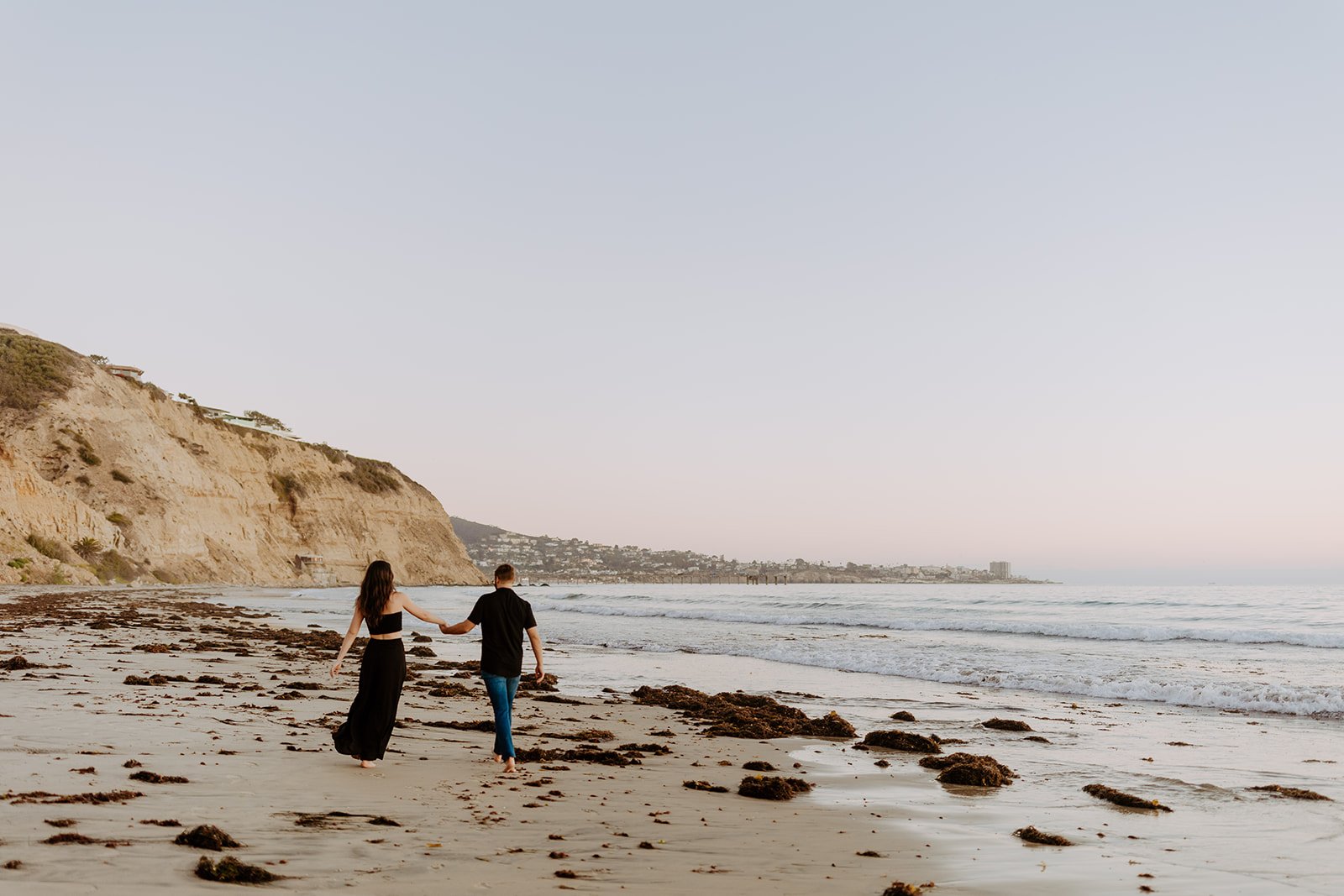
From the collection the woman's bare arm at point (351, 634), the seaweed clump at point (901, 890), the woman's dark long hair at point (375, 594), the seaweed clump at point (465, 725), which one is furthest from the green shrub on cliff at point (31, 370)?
the seaweed clump at point (901, 890)

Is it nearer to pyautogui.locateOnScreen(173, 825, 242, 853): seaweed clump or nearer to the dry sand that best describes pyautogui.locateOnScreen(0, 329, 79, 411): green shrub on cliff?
the dry sand

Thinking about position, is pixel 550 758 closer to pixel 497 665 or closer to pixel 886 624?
pixel 497 665

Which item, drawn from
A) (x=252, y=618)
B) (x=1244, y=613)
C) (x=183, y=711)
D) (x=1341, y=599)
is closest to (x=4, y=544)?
(x=252, y=618)

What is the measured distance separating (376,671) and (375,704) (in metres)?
0.27

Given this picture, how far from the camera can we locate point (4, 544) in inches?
1444

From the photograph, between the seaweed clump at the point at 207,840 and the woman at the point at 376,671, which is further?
the woman at the point at 376,671

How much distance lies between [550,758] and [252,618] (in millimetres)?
22675

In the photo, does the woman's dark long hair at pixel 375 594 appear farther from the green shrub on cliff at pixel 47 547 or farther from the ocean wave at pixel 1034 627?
the green shrub on cliff at pixel 47 547

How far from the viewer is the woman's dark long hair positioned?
752cm

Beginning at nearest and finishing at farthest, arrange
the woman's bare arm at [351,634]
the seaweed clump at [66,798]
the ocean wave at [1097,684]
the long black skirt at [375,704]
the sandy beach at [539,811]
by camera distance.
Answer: the sandy beach at [539,811], the seaweed clump at [66,798], the long black skirt at [375,704], the woman's bare arm at [351,634], the ocean wave at [1097,684]

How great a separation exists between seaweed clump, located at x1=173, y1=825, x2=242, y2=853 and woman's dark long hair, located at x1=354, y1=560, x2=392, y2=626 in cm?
299

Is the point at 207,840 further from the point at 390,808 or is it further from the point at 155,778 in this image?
the point at 155,778

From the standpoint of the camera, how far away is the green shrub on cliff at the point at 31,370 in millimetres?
48656

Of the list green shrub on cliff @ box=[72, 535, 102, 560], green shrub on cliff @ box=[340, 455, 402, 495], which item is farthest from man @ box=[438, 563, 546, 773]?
green shrub on cliff @ box=[340, 455, 402, 495]
